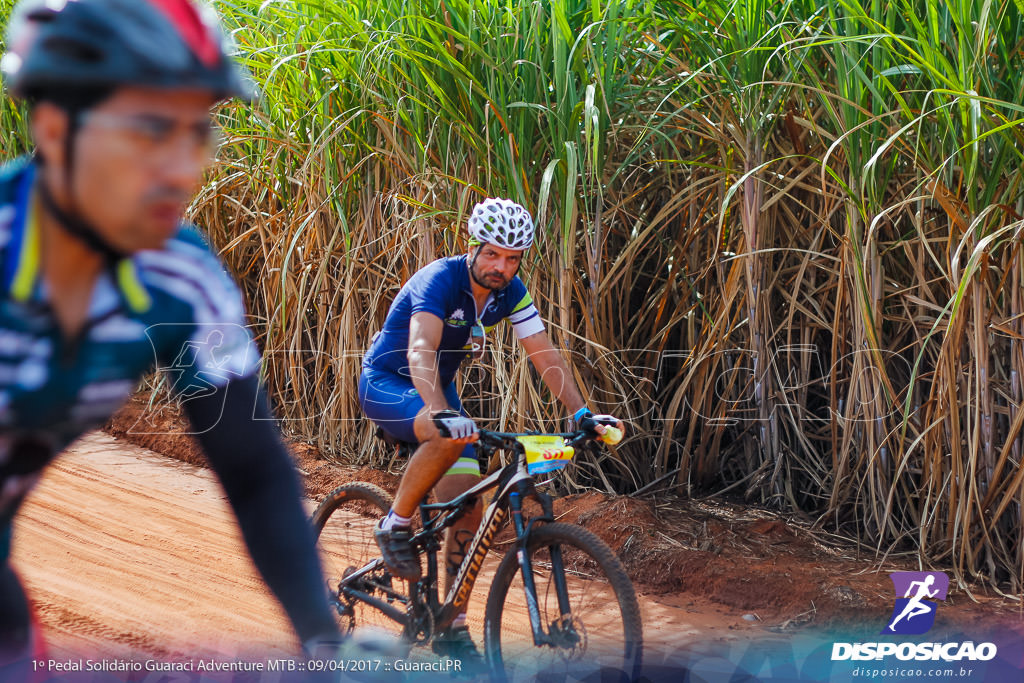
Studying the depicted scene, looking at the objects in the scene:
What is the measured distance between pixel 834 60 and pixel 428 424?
2.61 m

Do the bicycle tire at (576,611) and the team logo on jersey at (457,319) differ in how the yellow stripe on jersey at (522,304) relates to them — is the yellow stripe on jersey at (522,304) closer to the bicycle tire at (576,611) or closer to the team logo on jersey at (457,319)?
the team logo on jersey at (457,319)

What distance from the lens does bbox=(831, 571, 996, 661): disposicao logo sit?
3.54m

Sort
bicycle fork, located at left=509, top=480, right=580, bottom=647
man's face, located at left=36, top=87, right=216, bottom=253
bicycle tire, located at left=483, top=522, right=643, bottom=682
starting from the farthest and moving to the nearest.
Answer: bicycle fork, located at left=509, top=480, right=580, bottom=647
bicycle tire, located at left=483, top=522, right=643, bottom=682
man's face, located at left=36, top=87, right=216, bottom=253

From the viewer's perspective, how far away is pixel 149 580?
4281mm

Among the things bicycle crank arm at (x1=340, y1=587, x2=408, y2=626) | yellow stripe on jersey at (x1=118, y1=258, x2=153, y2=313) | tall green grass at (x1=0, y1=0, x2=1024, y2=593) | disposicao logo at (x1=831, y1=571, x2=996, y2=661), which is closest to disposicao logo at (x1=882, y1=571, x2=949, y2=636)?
disposicao logo at (x1=831, y1=571, x2=996, y2=661)

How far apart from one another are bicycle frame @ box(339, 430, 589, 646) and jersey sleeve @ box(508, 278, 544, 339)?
65cm

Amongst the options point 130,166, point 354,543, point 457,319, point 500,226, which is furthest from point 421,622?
point 130,166

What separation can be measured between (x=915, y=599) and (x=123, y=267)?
143 inches

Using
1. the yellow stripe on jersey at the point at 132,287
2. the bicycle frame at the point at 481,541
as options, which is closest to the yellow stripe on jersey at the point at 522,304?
the bicycle frame at the point at 481,541

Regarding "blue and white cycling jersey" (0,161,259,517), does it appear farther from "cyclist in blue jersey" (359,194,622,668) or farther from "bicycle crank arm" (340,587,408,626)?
"bicycle crank arm" (340,587,408,626)

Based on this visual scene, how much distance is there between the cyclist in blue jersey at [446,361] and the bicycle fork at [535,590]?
1.16 ft

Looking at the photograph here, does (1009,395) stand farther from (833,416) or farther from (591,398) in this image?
(591,398)

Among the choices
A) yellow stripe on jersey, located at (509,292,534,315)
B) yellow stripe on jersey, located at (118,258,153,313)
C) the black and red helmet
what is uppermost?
the black and red helmet

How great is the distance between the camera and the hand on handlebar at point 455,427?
297 centimetres
